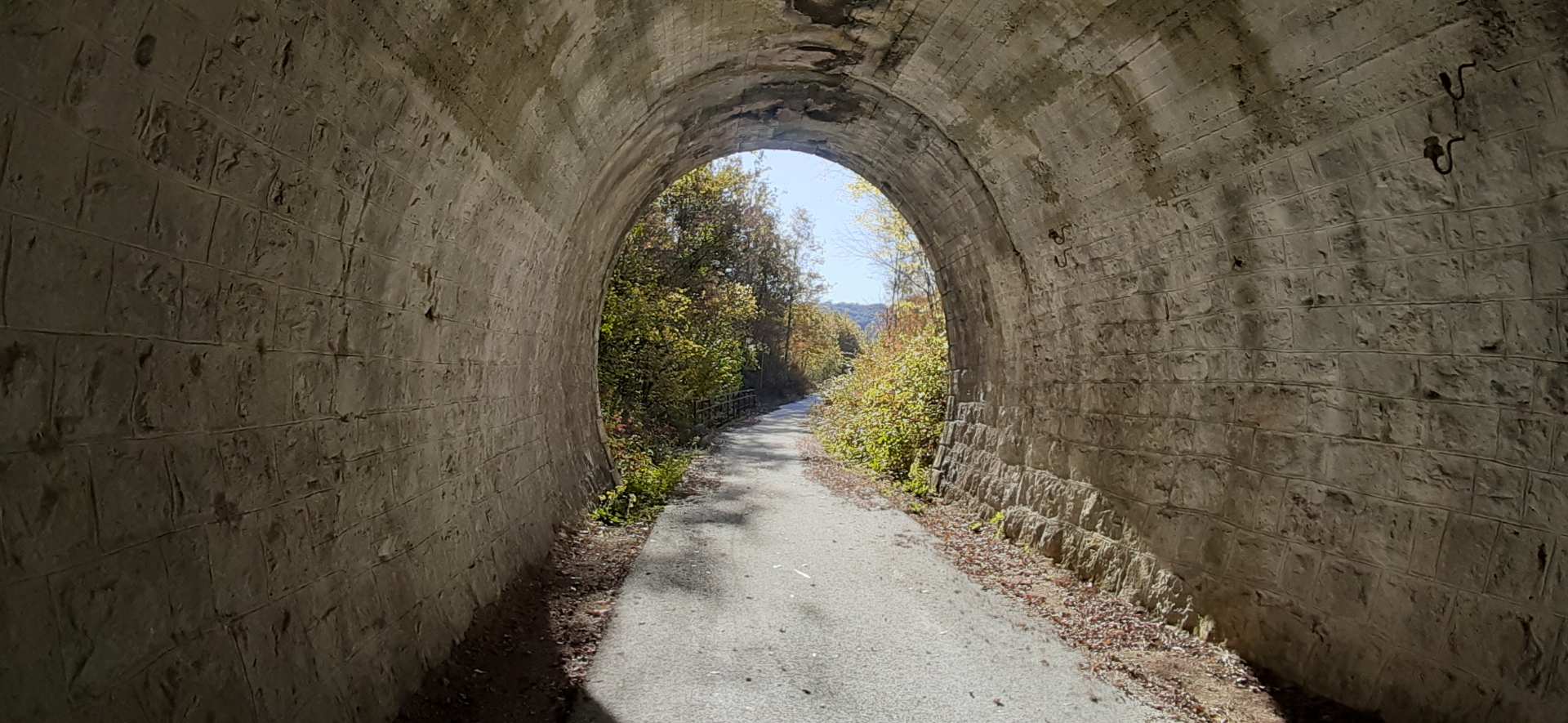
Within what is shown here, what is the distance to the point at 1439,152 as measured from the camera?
13.5ft

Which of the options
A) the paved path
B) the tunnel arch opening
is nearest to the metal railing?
the tunnel arch opening

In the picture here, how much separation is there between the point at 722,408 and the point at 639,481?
51.6 feet

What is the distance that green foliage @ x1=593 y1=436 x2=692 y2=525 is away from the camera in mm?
10398

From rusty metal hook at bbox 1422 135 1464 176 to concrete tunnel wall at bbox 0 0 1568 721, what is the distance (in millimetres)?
35

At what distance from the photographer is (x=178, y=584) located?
2686 millimetres

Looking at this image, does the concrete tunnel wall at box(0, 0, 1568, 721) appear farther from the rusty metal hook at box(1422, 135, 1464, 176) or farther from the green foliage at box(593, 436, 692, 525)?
the green foliage at box(593, 436, 692, 525)

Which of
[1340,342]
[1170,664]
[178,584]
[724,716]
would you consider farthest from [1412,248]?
[178,584]

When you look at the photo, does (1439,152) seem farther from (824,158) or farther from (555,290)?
(824,158)

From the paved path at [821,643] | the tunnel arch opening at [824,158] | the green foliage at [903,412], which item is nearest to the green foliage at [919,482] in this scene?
the green foliage at [903,412]

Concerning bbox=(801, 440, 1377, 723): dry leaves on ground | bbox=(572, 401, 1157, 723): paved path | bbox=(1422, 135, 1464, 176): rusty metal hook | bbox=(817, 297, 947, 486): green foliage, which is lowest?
bbox=(572, 401, 1157, 723): paved path

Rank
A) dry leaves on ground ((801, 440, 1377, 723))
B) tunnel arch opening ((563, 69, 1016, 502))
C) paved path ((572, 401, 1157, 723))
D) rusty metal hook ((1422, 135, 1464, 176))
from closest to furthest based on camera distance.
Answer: rusty metal hook ((1422, 135, 1464, 176)), paved path ((572, 401, 1157, 723)), dry leaves on ground ((801, 440, 1377, 723)), tunnel arch opening ((563, 69, 1016, 502))

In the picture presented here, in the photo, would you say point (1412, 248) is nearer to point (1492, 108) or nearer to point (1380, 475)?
point (1492, 108)

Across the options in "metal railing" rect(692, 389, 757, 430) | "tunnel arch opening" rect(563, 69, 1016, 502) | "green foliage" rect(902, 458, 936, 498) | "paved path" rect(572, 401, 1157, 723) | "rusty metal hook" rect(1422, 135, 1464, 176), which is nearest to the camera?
"rusty metal hook" rect(1422, 135, 1464, 176)

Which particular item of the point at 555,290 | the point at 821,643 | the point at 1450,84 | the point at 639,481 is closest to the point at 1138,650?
the point at 821,643
